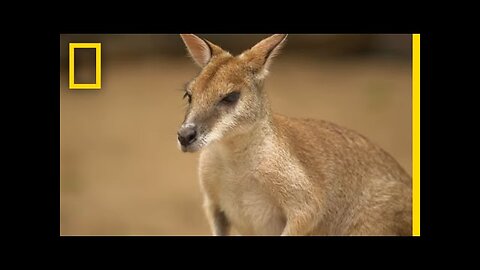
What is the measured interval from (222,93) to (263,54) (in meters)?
0.49

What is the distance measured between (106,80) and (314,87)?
4068 mm

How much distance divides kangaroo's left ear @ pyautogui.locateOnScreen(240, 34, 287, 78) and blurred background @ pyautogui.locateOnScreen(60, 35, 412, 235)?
4.67 meters

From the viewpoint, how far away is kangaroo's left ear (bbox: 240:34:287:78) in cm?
597

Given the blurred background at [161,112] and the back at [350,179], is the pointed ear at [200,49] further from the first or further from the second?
the blurred background at [161,112]

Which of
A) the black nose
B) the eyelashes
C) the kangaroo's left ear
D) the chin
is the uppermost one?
the kangaroo's left ear

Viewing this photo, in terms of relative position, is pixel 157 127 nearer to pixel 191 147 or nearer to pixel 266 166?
pixel 266 166

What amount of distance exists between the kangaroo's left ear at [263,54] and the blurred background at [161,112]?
15.3ft

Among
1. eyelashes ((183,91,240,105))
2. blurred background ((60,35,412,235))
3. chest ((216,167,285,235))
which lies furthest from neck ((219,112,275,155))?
blurred background ((60,35,412,235))

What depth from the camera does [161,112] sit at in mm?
14156

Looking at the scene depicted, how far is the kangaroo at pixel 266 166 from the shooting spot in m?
5.80

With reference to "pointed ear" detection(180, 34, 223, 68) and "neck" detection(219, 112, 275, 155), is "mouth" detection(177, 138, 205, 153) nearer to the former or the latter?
"neck" detection(219, 112, 275, 155)

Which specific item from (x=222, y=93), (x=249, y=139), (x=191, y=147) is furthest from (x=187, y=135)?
(x=249, y=139)

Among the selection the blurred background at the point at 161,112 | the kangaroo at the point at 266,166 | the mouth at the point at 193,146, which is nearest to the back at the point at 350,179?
the kangaroo at the point at 266,166

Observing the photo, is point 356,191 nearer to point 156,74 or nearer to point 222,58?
point 222,58
